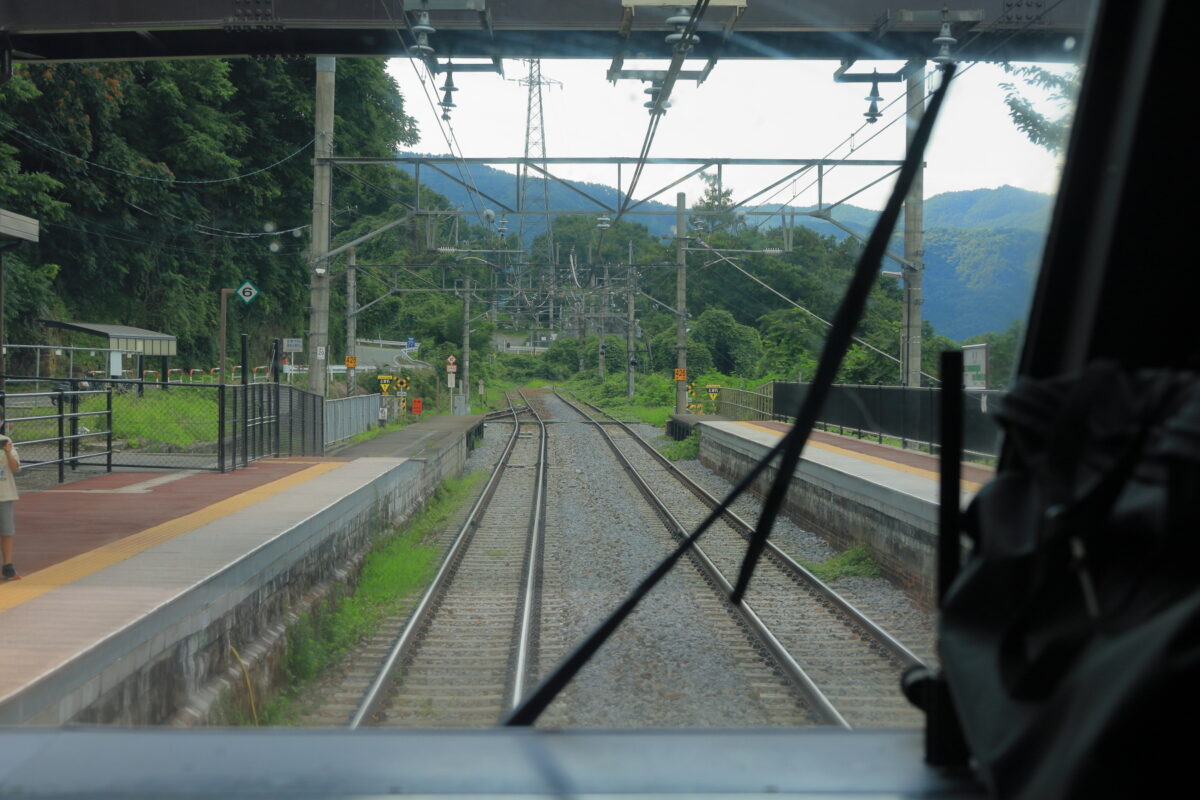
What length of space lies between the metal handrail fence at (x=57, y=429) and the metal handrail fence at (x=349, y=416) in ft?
12.9

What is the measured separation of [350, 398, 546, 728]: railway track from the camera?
6.96 m

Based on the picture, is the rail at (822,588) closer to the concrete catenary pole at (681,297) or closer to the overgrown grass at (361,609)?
the overgrown grass at (361,609)

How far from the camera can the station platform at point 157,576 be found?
4883 millimetres

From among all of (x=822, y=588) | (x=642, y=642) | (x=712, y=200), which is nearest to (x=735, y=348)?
(x=642, y=642)

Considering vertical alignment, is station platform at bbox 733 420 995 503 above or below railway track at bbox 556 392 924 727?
above

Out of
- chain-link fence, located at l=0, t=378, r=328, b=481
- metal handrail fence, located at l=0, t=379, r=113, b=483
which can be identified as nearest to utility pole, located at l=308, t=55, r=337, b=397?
chain-link fence, located at l=0, t=378, r=328, b=481

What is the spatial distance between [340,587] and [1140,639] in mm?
9655

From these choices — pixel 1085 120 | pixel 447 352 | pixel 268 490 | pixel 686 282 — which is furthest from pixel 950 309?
pixel 447 352

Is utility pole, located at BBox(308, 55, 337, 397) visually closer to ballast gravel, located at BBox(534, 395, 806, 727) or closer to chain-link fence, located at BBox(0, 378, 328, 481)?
chain-link fence, located at BBox(0, 378, 328, 481)

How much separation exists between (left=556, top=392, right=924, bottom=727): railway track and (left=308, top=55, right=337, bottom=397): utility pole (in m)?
7.88

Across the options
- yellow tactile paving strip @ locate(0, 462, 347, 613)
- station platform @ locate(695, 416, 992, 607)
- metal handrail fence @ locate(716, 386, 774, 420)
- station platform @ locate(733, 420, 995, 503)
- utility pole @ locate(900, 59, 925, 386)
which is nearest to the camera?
utility pole @ locate(900, 59, 925, 386)

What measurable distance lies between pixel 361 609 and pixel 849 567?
5041mm

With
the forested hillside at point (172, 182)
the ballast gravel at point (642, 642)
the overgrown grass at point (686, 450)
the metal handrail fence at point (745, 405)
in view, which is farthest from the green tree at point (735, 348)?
the forested hillside at point (172, 182)

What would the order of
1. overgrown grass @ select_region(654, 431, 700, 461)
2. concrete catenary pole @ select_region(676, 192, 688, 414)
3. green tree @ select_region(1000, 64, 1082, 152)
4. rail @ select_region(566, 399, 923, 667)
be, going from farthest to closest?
concrete catenary pole @ select_region(676, 192, 688, 414) < overgrown grass @ select_region(654, 431, 700, 461) < rail @ select_region(566, 399, 923, 667) < green tree @ select_region(1000, 64, 1082, 152)
